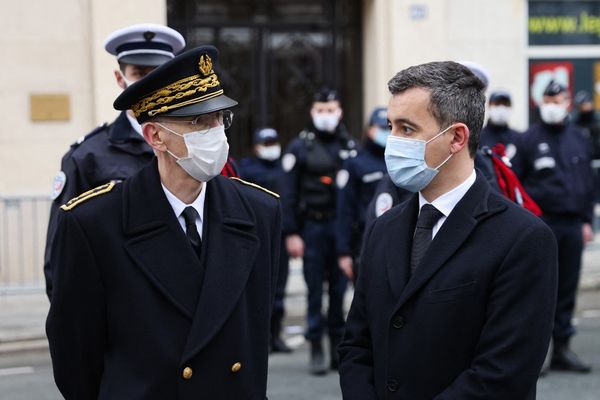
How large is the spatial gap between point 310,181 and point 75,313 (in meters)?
5.30

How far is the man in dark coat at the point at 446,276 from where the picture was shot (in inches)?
112

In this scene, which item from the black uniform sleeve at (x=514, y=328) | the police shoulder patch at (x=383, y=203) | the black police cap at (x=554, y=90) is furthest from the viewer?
the black police cap at (x=554, y=90)

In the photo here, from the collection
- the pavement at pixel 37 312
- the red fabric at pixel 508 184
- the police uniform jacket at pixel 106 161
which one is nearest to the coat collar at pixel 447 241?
the police uniform jacket at pixel 106 161

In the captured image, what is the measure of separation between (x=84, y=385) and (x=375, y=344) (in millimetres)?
865

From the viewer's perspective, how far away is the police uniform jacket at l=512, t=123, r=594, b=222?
26.1 feet

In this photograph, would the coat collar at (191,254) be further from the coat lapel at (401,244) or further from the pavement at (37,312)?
the pavement at (37,312)

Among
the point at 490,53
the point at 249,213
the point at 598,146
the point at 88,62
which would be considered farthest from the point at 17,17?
the point at 249,213

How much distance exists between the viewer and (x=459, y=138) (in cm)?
304

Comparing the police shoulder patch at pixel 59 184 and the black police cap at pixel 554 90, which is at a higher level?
the black police cap at pixel 554 90

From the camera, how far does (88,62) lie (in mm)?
11898

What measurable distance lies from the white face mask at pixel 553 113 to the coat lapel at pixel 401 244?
509 cm

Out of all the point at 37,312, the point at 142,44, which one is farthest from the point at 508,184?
the point at 37,312

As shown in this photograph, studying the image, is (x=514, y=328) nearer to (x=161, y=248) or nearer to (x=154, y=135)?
(x=161, y=248)

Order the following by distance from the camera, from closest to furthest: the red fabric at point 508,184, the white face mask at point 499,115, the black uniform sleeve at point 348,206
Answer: the red fabric at point 508,184
the black uniform sleeve at point 348,206
the white face mask at point 499,115
